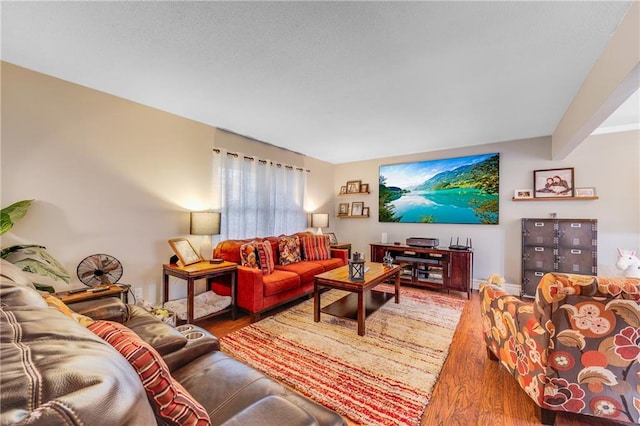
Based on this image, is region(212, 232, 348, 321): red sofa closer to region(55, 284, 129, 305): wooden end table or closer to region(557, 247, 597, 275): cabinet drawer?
region(55, 284, 129, 305): wooden end table

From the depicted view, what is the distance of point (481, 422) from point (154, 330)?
1.98 metres

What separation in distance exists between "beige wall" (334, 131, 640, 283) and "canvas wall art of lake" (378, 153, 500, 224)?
0.37 feet

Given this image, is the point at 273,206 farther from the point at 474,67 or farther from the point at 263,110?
the point at 474,67

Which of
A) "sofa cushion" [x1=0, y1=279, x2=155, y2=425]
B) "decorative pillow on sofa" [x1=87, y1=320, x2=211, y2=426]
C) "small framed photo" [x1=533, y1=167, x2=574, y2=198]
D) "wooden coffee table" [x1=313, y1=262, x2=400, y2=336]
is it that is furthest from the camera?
"small framed photo" [x1=533, y1=167, x2=574, y2=198]

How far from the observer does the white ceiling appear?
5.15 feet

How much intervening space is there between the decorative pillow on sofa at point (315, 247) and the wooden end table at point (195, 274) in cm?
130

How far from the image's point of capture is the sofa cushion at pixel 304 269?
11.2 feet

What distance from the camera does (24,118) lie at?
2.19 meters

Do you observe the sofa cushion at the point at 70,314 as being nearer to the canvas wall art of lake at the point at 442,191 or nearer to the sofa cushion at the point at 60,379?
the sofa cushion at the point at 60,379

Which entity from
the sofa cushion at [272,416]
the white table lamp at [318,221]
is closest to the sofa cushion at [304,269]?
the white table lamp at [318,221]

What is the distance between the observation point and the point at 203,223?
3.13m

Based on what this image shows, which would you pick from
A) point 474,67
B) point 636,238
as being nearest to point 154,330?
point 474,67

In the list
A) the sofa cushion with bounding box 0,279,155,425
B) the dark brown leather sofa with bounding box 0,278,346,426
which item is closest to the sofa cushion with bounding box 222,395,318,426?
the dark brown leather sofa with bounding box 0,278,346,426

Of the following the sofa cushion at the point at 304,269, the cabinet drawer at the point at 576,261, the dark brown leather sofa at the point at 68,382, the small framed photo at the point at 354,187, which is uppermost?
the small framed photo at the point at 354,187
